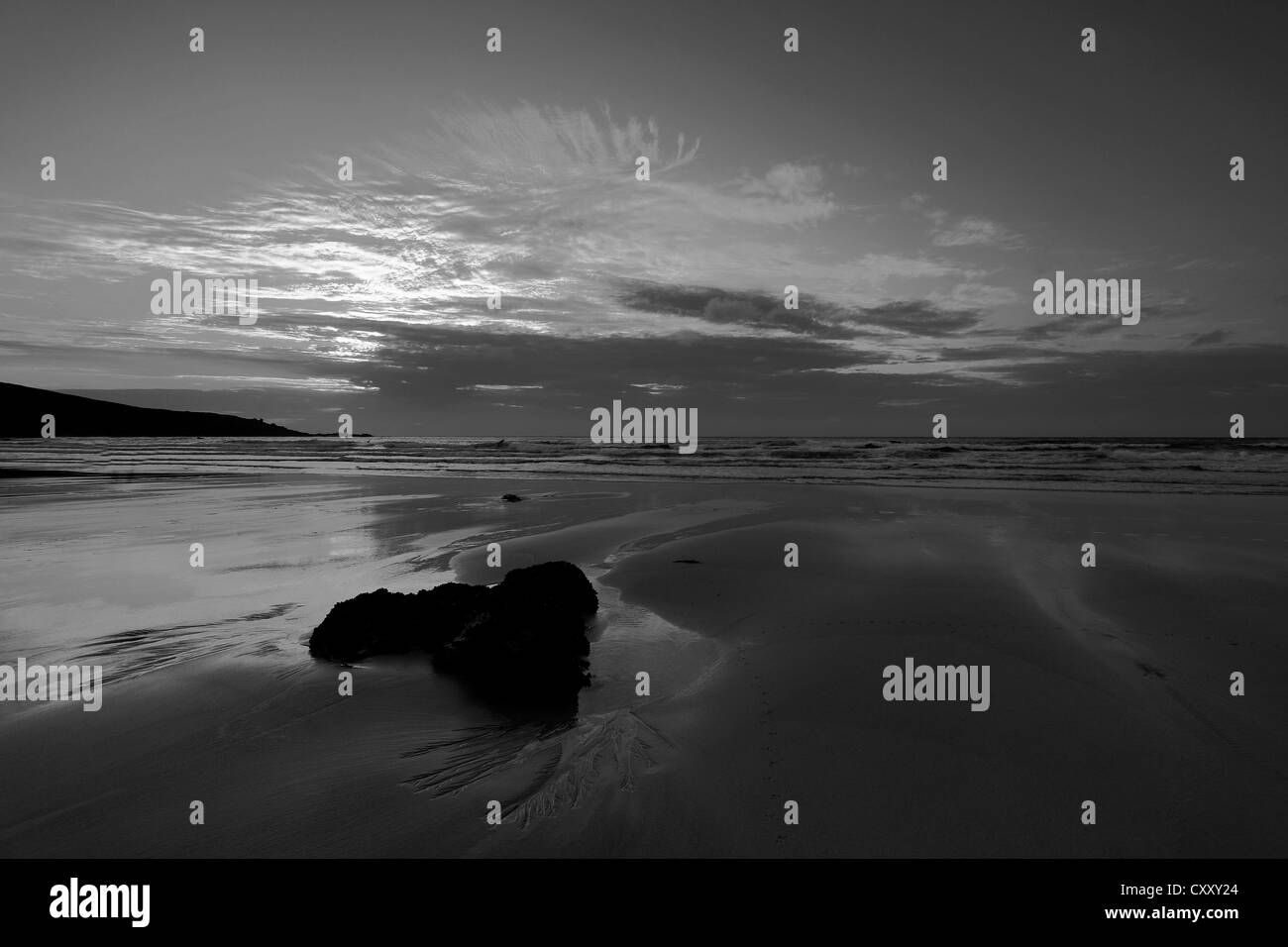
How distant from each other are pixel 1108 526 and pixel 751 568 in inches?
349

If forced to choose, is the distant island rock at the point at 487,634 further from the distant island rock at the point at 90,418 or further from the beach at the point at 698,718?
the distant island rock at the point at 90,418

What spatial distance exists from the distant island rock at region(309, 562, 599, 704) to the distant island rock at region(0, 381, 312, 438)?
121869 millimetres

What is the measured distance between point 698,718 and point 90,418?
155312mm

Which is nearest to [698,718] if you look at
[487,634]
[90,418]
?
[487,634]

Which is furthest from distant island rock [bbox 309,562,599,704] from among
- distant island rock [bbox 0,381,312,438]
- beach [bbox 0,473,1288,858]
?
distant island rock [bbox 0,381,312,438]

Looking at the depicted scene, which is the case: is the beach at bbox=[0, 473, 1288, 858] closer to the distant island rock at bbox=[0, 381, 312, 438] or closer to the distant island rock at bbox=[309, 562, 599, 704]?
the distant island rock at bbox=[309, 562, 599, 704]

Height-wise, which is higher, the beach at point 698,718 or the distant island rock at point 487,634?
the distant island rock at point 487,634

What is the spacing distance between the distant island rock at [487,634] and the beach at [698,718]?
0.78 ft

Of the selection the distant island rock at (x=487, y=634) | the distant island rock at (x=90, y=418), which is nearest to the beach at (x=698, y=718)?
the distant island rock at (x=487, y=634)

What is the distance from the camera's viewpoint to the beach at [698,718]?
3184mm

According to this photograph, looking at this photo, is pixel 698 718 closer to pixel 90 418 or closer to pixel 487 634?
pixel 487 634
